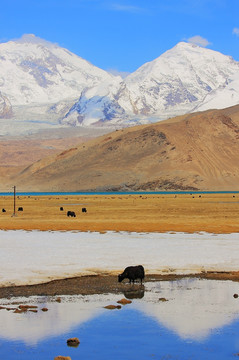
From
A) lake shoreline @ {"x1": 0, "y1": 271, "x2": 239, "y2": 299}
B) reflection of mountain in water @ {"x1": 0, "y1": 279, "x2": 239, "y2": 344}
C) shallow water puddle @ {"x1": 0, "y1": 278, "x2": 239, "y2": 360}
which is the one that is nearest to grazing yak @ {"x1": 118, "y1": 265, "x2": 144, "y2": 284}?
lake shoreline @ {"x1": 0, "y1": 271, "x2": 239, "y2": 299}

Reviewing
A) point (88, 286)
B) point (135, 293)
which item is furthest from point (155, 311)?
point (88, 286)

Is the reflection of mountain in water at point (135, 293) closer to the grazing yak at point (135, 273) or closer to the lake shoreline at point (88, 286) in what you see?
the lake shoreline at point (88, 286)

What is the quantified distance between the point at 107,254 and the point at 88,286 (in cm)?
934

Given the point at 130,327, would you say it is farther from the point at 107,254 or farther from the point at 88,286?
the point at 107,254

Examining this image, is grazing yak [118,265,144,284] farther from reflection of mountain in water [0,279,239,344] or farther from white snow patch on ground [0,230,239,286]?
white snow patch on ground [0,230,239,286]

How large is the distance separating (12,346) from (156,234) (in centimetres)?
2950

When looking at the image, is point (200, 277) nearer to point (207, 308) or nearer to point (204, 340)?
point (207, 308)

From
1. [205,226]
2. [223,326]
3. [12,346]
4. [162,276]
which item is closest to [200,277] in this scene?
[162,276]

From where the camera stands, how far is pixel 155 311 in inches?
664

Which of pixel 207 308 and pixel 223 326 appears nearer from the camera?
pixel 223 326

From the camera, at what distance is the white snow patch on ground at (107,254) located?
2473 centimetres

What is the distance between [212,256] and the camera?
29531mm

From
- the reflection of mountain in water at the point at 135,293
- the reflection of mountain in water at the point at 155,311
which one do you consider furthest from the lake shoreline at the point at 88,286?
the reflection of mountain in water at the point at 155,311

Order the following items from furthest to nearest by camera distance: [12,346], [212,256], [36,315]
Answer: [212,256] → [36,315] → [12,346]
